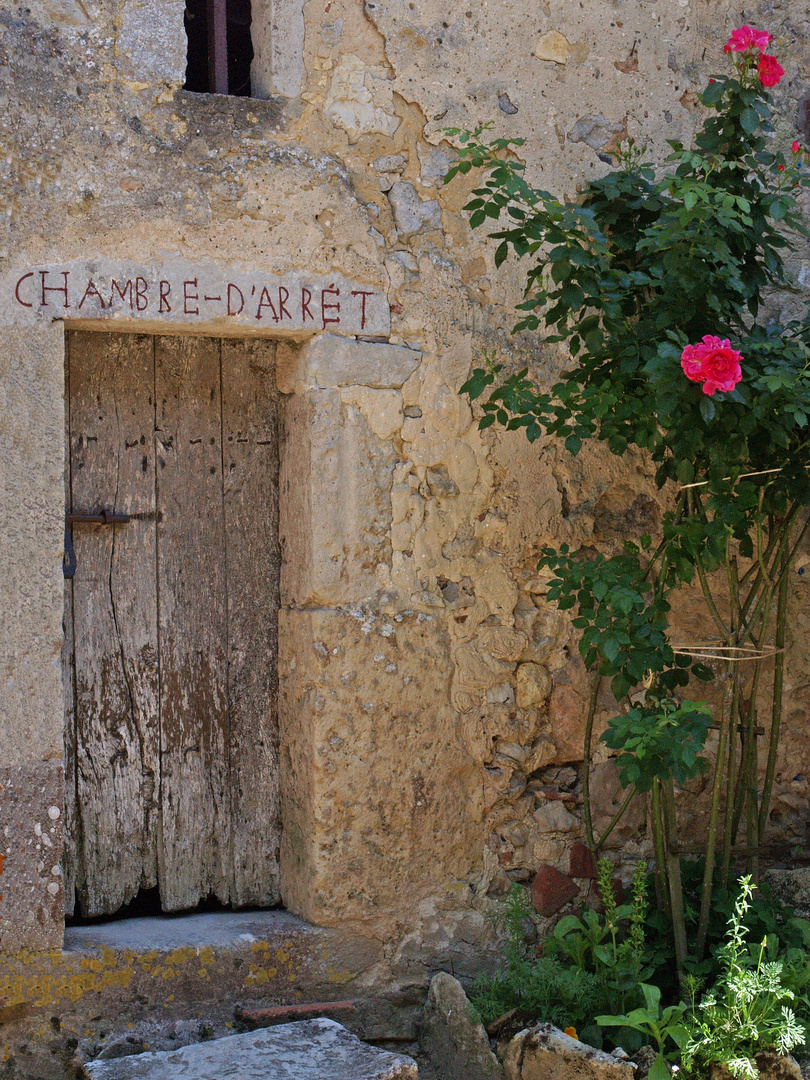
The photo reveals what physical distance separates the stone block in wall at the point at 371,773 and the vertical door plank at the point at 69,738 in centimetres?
60

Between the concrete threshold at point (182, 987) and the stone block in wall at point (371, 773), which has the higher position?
the stone block in wall at point (371, 773)

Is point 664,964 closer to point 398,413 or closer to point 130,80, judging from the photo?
point 398,413

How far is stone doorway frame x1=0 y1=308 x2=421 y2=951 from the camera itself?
276 cm

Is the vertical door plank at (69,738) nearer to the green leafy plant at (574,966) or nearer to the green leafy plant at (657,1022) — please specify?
the green leafy plant at (574,966)

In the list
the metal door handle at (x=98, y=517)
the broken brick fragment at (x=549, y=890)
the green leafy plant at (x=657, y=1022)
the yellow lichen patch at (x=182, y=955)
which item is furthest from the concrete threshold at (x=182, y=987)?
the metal door handle at (x=98, y=517)

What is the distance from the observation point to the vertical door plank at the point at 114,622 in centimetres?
308

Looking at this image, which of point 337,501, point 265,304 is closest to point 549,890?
point 337,501

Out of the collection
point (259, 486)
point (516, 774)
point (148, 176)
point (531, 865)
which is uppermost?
point (148, 176)

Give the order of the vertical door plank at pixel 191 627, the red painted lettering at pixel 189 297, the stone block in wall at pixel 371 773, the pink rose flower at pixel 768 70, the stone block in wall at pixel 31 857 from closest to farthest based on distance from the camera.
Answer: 1. the stone block in wall at pixel 31 857
2. the pink rose flower at pixel 768 70
3. the red painted lettering at pixel 189 297
4. the stone block in wall at pixel 371 773
5. the vertical door plank at pixel 191 627

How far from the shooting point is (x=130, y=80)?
2.90 m

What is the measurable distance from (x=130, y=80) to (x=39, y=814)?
6.27 ft

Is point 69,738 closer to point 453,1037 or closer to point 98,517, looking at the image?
point 98,517

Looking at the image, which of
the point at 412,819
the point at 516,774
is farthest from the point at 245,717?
the point at 516,774

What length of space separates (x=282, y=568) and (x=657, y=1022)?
1.58m
